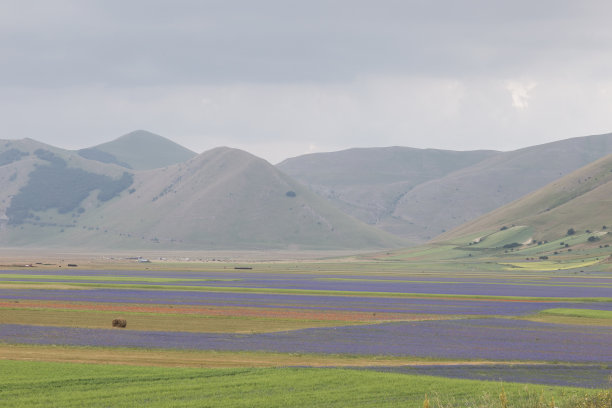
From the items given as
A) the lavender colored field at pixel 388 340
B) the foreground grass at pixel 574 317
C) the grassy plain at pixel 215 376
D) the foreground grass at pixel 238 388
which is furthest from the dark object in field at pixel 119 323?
the foreground grass at pixel 574 317

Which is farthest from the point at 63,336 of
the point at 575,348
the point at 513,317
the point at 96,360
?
the point at 513,317

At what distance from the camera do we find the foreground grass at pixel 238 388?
35281mm

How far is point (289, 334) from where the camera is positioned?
62406mm

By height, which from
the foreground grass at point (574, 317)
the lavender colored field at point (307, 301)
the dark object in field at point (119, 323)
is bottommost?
the foreground grass at point (574, 317)

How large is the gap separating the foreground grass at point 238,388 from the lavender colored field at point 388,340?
34.2 ft

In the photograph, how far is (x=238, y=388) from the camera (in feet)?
127

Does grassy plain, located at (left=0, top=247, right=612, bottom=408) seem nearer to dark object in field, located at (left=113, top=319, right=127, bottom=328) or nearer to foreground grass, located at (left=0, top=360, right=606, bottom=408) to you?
foreground grass, located at (left=0, top=360, right=606, bottom=408)

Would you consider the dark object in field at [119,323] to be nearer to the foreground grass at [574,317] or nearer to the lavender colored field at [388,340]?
the lavender colored field at [388,340]

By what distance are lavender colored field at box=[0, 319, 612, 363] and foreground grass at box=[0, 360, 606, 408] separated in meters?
10.4

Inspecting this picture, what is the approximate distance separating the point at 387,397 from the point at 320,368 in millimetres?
8160

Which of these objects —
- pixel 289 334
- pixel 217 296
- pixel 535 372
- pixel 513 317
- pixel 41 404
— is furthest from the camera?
pixel 217 296

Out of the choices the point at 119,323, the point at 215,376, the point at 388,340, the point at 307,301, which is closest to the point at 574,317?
the point at 307,301

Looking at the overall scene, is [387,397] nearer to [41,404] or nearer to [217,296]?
[41,404]

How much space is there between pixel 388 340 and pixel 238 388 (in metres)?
22.5
